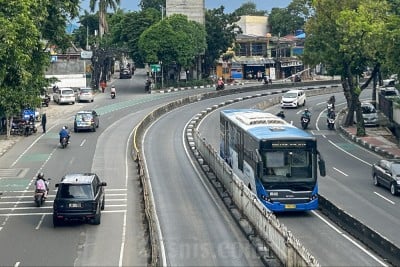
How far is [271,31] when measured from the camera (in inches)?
6260

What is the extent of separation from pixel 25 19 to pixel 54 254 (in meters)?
13.3

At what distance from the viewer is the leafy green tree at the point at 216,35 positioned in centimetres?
11225

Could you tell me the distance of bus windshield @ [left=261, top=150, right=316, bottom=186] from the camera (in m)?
29.5

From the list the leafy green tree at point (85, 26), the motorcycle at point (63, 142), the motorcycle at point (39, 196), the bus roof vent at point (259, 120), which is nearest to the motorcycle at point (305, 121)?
the motorcycle at point (63, 142)

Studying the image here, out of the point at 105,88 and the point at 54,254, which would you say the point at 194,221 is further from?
the point at 105,88

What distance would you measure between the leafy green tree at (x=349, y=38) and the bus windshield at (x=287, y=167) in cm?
2598

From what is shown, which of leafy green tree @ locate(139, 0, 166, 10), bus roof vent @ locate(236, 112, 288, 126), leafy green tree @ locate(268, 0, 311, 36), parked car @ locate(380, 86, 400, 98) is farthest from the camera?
leafy green tree @ locate(139, 0, 166, 10)

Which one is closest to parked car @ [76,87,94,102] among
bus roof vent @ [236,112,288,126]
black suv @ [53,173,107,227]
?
bus roof vent @ [236,112,288,126]

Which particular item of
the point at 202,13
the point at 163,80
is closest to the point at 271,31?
the point at 202,13

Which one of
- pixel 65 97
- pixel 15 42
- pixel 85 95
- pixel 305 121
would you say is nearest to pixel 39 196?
pixel 15 42

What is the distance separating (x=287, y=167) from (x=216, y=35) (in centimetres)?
8428

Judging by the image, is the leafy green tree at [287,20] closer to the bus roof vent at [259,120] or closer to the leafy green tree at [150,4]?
the leafy green tree at [150,4]

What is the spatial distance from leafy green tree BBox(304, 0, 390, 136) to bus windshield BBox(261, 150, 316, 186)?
25981 mm

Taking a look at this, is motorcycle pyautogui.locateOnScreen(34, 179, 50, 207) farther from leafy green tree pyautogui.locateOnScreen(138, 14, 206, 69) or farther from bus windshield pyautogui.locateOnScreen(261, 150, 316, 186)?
leafy green tree pyautogui.locateOnScreen(138, 14, 206, 69)
